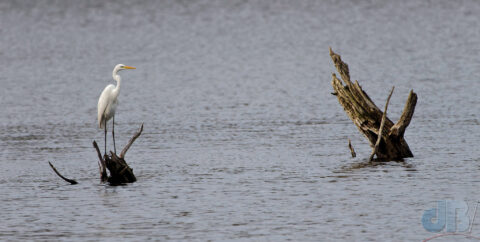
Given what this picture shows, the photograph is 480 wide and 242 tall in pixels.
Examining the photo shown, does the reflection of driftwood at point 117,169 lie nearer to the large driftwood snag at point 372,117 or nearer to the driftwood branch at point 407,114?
the large driftwood snag at point 372,117

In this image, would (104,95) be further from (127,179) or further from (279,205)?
(279,205)

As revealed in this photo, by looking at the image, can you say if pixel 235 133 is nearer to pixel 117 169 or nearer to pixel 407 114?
pixel 407 114

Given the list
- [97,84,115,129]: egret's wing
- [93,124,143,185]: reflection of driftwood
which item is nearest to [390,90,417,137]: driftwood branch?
[93,124,143,185]: reflection of driftwood

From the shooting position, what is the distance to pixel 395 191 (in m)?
20.7

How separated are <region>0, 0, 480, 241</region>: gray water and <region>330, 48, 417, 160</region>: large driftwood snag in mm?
724

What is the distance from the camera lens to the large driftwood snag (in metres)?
23.5

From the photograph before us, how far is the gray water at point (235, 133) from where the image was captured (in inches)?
741

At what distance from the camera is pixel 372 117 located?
23812 millimetres

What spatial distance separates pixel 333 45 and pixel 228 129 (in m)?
34.7

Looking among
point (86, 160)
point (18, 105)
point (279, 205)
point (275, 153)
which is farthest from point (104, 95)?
point (18, 105)

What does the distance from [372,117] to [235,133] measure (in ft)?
26.7

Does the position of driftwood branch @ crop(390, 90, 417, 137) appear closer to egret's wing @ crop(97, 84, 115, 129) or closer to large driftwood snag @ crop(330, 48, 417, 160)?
large driftwood snag @ crop(330, 48, 417, 160)

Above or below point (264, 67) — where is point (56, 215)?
below

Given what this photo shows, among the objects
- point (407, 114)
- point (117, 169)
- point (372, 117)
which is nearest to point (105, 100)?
point (117, 169)
